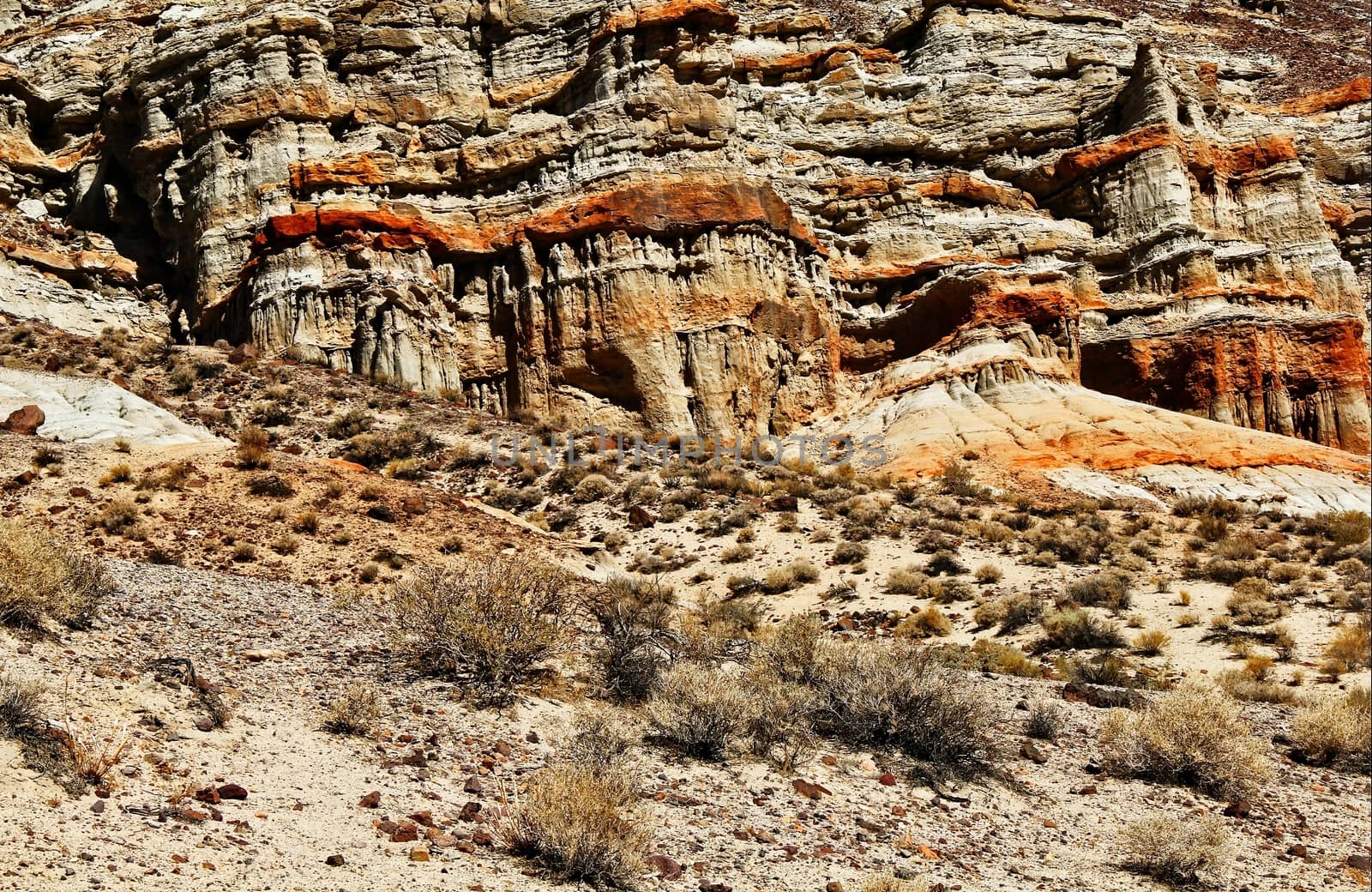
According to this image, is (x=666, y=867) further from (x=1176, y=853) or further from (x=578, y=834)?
(x=1176, y=853)

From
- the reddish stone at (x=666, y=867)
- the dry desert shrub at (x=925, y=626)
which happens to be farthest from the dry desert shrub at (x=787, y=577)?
the reddish stone at (x=666, y=867)

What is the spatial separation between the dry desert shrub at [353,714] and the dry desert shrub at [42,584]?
254 centimetres

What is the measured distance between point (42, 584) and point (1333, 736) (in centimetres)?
1306

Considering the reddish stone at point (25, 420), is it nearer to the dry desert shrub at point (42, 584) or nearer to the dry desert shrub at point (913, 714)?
the dry desert shrub at point (42, 584)

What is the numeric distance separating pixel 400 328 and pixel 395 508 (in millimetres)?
19298

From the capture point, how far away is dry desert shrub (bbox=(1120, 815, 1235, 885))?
7.82 m

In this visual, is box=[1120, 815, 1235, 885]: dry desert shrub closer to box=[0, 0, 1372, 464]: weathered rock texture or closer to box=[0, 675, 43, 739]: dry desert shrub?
box=[0, 675, 43, 739]: dry desert shrub

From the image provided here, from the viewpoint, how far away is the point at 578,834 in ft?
20.5

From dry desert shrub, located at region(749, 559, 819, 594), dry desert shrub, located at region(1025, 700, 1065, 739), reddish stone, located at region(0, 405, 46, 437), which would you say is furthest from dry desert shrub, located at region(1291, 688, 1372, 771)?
reddish stone, located at region(0, 405, 46, 437)

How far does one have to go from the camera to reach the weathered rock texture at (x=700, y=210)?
118ft

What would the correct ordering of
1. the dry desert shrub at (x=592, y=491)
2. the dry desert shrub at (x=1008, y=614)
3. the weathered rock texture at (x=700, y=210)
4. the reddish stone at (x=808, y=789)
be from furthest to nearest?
the weathered rock texture at (x=700, y=210), the dry desert shrub at (x=592, y=491), the dry desert shrub at (x=1008, y=614), the reddish stone at (x=808, y=789)

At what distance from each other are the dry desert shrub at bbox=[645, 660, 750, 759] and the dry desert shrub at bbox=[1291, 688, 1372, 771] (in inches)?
265

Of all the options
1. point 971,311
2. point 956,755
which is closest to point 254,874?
point 956,755

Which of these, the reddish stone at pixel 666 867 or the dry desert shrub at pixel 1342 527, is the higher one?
the reddish stone at pixel 666 867
